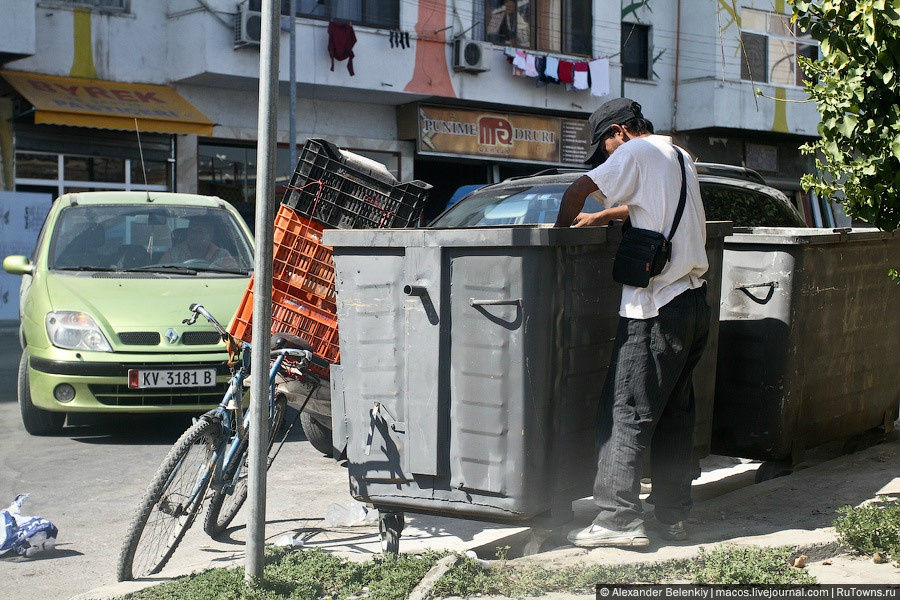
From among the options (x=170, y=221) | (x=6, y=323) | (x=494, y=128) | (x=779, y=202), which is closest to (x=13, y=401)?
(x=170, y=221)

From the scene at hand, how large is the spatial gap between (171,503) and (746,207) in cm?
484

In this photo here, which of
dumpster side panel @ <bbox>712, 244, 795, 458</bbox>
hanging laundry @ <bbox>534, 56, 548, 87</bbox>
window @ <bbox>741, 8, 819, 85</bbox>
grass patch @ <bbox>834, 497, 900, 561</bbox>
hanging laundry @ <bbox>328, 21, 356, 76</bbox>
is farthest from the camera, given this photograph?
window @ <bbox>741, 8, 819, 85</bbox>

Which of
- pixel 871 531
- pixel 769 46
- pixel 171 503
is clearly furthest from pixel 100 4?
pixel 871 531

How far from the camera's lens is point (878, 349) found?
6.44m

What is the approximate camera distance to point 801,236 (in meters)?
5.50

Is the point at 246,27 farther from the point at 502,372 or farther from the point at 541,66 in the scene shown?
the point at 502,372

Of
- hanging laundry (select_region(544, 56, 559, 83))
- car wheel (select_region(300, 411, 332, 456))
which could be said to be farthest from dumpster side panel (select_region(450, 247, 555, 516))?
hanging laundry (select_region(544, 56, 559, 83))

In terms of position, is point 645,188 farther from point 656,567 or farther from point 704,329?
point 656,567

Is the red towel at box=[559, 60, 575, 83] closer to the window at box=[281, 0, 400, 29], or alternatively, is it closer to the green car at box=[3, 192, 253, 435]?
Answer: the window at box=[281, 0, 400, 29]

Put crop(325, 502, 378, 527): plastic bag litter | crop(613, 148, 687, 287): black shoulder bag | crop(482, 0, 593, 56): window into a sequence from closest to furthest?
crop(613, 148, 687, 287): black shoulder bag < crop(325, 502, 378, 527): plastic bag litter < crop(482, 0, 593, 56): window

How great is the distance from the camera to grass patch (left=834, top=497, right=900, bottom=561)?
4.15 m

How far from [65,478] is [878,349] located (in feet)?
16.3

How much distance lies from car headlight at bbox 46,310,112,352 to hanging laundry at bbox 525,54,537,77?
53.5 ft

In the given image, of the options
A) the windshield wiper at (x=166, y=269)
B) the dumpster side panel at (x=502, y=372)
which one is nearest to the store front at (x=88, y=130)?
the windshield wiper at (x=166, y=269)
